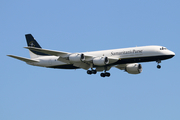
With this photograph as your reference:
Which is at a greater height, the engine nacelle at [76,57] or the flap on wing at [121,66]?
the engine nacelle at [76,57]

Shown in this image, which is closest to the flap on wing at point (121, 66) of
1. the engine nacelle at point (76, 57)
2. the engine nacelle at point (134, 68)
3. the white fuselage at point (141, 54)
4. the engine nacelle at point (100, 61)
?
the engine nacelle at point (134, 68)

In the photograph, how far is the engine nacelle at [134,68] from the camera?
57594 millimetres

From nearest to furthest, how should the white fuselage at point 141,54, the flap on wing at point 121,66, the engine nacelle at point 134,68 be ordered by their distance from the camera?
the white fuselage at point 141,54 → the engine nacelle at point 134,68 → the flap on wing at point 121,66

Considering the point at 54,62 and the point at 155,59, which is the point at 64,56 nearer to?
the point at 54,62

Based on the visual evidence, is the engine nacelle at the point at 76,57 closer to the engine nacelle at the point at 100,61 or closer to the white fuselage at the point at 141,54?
the engine nacelle at the point at 100,61

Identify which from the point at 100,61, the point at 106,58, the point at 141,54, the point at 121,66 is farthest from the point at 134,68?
the point at 100,61

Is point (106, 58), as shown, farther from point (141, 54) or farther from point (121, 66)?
point (121, 66)

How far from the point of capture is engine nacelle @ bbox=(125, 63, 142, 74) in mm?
57594

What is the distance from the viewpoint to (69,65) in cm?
5634

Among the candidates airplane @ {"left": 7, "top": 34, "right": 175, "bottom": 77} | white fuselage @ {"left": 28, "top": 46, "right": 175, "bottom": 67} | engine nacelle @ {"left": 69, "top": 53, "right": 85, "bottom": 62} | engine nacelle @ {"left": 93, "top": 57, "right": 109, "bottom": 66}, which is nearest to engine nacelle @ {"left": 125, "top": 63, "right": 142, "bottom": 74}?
airplane @ {"left": 7, "top": 34, "right": 175, "bottom": 77}

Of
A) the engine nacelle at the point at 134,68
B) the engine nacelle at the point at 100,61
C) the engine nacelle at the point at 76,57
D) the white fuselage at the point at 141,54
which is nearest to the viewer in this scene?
the white fuselage at the point at 141,54

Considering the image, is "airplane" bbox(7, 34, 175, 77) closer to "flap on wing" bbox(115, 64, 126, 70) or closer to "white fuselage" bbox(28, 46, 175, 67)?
"white fuselage" bbox(28, 46, 175, 67)

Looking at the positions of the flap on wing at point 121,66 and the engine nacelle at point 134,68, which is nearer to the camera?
the engine nacelle at point 134,68

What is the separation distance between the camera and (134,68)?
57594 millimetres
